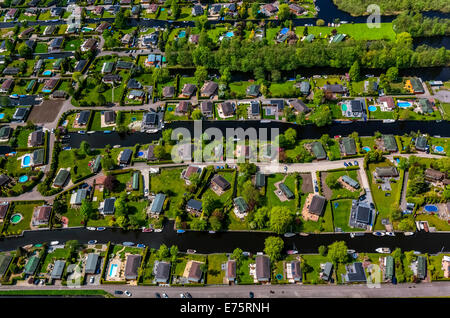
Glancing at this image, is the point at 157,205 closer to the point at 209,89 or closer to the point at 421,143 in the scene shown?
the point at 209,89

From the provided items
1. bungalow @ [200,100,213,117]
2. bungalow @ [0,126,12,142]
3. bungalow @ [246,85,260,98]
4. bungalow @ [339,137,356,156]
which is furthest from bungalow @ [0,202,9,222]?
bungalow @ [339,137,356,156]

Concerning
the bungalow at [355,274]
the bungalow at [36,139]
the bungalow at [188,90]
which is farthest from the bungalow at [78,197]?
the bungalow at [355,274]

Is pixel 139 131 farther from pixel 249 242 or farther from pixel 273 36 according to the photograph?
pixel 273 36

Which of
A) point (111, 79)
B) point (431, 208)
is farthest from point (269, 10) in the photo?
point (431, 208)

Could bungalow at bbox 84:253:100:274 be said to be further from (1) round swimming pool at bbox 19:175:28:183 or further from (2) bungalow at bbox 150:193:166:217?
(1) round swimming pool at bbox 19:175:28:183

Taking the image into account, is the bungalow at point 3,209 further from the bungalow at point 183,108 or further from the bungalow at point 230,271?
the bungalow at point 230,271
